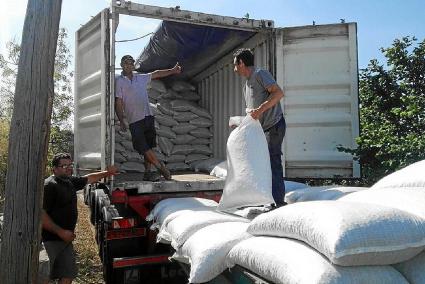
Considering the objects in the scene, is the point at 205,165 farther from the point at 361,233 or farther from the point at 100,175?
the point at 361,233

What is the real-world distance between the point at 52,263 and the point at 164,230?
101 cm

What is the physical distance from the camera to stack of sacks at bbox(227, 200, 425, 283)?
1558mm

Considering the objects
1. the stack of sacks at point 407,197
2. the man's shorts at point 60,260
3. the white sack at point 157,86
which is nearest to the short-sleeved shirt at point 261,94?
the stack of sacks at point 407,197

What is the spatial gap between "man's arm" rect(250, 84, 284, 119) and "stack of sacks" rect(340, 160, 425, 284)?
1.13m

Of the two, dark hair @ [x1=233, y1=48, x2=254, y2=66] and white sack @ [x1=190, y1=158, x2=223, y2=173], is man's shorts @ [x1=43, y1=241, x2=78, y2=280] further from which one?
white sack @ [x1=190, y1=158, x2=223, y2=173]

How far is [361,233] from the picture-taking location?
62.9 inches

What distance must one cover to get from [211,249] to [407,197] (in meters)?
0.98

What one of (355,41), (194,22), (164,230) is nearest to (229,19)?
(194,22)

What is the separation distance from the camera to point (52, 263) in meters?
3.35

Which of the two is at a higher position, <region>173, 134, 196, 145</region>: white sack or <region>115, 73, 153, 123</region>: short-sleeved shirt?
<region>115, 73, 153, 123</region>: short-sleeved shirt

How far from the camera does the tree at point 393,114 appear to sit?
189 inches

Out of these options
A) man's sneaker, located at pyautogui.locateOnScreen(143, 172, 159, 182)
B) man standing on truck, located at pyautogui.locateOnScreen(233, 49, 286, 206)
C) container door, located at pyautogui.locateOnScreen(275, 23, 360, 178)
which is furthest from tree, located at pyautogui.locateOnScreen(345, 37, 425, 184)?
man's sneaker, located at pyautogui.locateOnScreen(143, 172, 159, 182)

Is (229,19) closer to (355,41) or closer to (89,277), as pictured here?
(355,41)

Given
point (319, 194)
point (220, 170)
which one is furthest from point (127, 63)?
point (319, 194)
